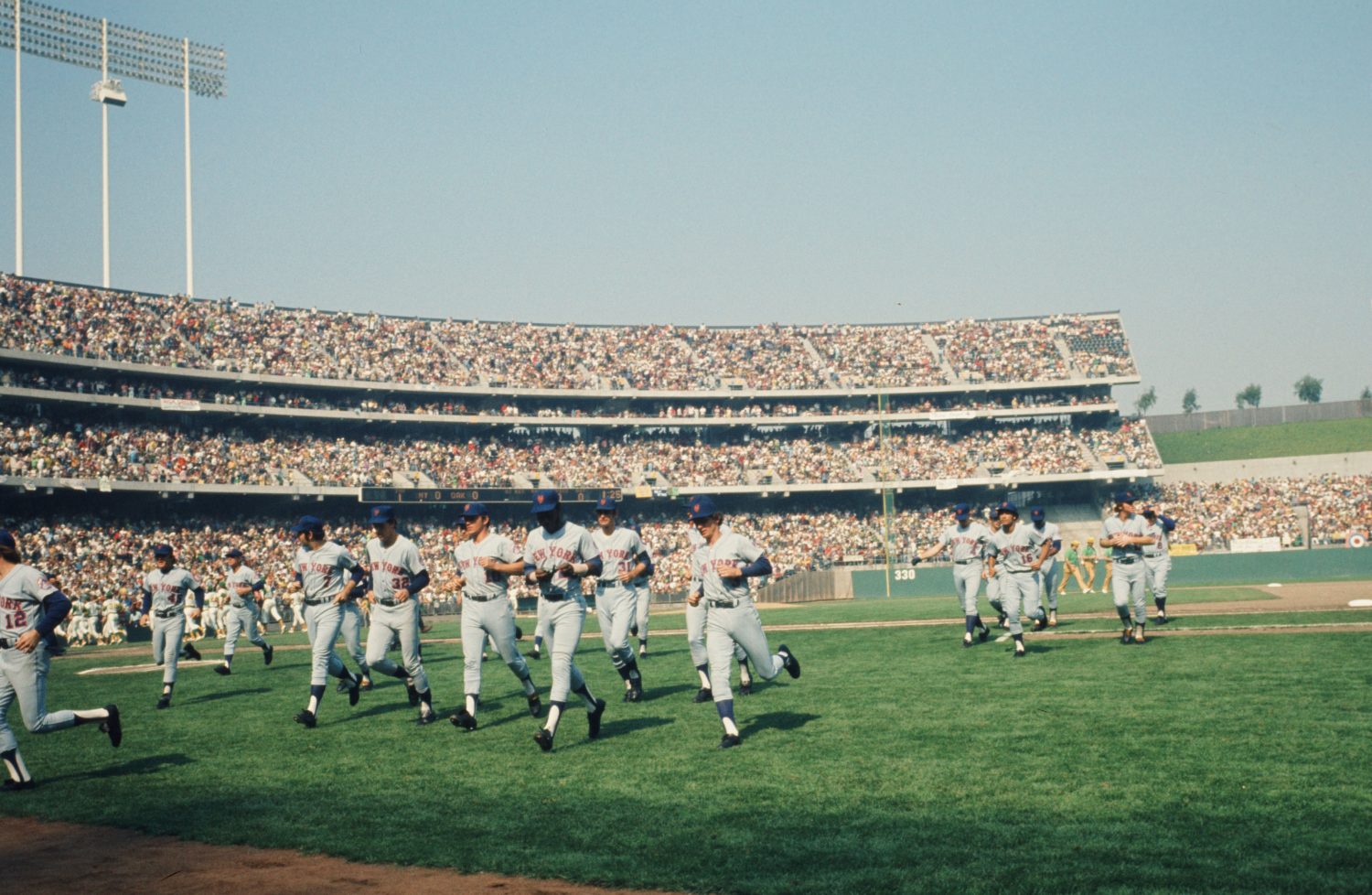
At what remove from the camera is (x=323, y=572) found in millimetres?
14570

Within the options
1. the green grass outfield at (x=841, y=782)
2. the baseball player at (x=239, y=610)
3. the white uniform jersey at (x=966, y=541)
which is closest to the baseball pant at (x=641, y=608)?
the green grass outfield at (x=841, y=782)

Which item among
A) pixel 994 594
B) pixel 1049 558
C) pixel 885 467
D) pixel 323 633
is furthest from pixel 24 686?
pixel 885 467

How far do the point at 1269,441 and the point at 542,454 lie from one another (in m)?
50.6

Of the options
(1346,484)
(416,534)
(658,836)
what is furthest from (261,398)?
(1346,484)

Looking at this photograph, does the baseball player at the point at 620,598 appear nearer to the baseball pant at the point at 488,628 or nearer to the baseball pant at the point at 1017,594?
the baseball pant at the point at 488,628

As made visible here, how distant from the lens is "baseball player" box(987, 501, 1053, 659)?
56.7 feet

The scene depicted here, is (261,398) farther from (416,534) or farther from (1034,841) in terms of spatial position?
(1034,841)

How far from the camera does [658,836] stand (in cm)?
783

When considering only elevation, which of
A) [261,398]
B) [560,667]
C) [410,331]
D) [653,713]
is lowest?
[653,713]

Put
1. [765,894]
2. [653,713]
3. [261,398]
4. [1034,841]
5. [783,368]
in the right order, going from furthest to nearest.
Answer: [783,368] < [261,398] < [653,713] < [1034,841] < [765,894]

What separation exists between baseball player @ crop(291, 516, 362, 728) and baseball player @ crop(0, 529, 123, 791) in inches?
140

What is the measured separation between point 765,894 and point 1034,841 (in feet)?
6.41

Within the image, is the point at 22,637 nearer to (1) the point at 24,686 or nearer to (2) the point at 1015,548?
(1) the point at 24,686

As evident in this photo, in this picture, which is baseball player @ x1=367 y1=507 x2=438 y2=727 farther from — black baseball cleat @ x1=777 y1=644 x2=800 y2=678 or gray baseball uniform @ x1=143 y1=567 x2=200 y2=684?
gray baseball uniform @ x1=143 y1=567 x2=200 y2=684
